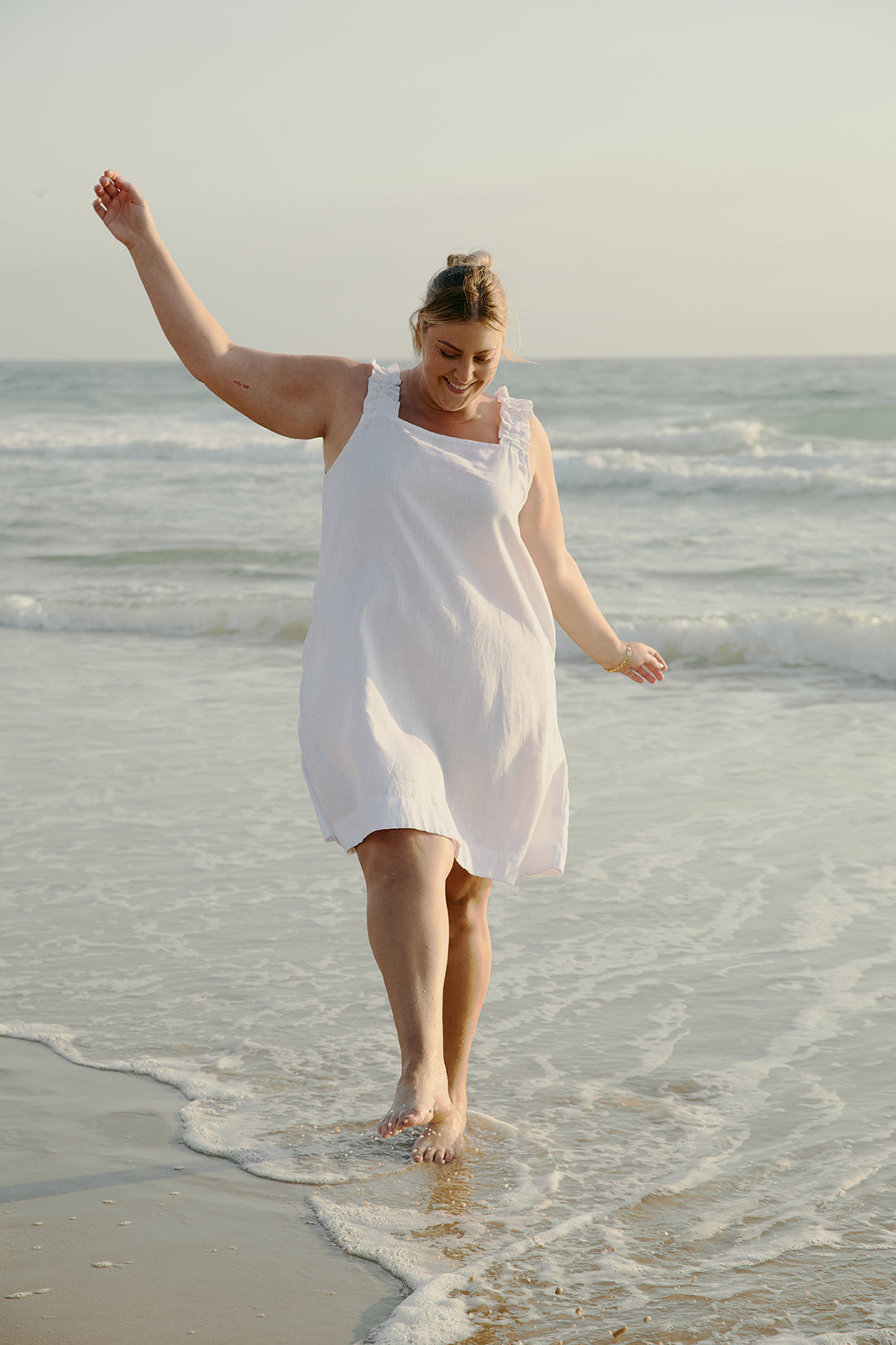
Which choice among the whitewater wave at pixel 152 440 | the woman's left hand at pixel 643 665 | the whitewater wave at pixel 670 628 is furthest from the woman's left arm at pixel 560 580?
the whitewater wave at pixel 152 440

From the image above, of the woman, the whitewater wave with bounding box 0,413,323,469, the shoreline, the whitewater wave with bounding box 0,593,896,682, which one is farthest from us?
the whitewater wave with bounding box 0,413,323,469

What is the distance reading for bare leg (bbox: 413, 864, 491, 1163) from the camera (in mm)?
2799

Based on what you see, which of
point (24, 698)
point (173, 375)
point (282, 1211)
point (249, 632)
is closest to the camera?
point (282, 1211)

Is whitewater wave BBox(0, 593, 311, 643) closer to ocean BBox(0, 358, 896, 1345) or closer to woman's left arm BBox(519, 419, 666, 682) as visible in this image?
ocean BBox(0, 358, 896, 1345)

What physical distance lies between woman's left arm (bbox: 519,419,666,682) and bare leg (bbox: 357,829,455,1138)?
668 mm

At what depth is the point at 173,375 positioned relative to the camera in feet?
164

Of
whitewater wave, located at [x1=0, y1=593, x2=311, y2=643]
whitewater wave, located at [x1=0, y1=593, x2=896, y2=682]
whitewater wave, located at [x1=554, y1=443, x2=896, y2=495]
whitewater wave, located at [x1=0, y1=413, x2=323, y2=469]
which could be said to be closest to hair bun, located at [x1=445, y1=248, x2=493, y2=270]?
whitewater wave, located at [x1=0, y1=593, x2=896, y2=682]

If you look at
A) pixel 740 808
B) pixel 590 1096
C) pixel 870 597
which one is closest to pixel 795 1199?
pixel 590 1096

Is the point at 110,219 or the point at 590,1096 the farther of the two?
the point at 590,1096

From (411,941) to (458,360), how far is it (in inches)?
42.7

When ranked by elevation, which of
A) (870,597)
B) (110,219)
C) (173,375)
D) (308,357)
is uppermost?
(173,375)

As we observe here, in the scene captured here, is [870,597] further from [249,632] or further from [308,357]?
[308,357]

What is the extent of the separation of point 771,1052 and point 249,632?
6.85 m

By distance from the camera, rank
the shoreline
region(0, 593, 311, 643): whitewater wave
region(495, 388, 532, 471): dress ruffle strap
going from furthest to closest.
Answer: region(0, 593, 311, 643): whitewater wave < region(495, 388, 532, 471): dress ruffle strap < the shoreline
